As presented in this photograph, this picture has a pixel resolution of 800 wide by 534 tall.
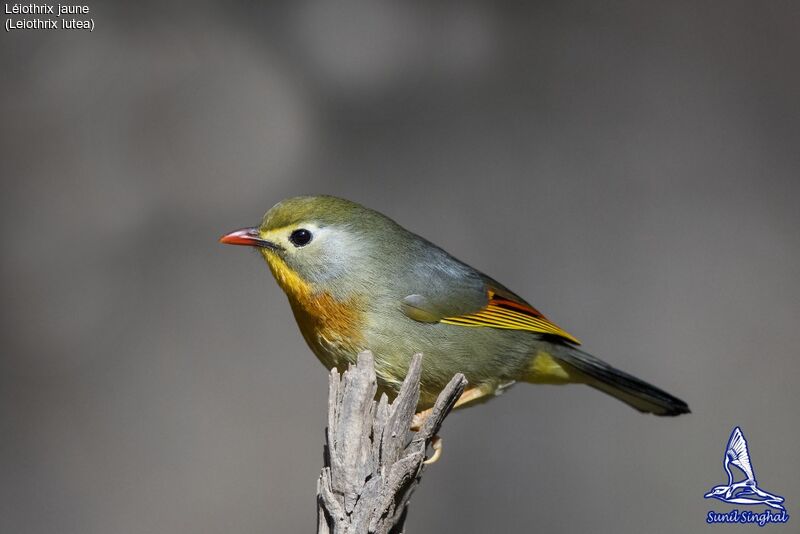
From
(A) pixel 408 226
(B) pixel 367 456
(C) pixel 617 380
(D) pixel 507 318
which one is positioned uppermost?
(A) pixel 408 226

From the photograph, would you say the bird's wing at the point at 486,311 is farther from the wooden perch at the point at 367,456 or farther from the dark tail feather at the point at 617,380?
the wooden perch at the point at 367,456

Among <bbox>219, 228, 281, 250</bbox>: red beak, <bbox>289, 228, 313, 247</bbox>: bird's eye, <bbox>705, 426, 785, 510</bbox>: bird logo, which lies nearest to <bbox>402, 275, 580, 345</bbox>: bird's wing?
<bbox>289, 228, 313, 247</bbox>: bird's eye

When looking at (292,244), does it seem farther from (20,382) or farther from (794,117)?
(794,117)

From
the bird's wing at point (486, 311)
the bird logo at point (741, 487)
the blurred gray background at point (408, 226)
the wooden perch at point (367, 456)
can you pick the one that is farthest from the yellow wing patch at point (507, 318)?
the blurred gray background at point (408, 226)

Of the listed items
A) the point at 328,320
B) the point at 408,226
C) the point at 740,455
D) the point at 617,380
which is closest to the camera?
the point at 328,320

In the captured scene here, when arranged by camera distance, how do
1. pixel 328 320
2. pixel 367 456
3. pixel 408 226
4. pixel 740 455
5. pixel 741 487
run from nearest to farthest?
pixel 367 456 → pixel 328 320 → pixel 741 487 → pixel 740 455 → pixel 408 226

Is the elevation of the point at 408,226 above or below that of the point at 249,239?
above

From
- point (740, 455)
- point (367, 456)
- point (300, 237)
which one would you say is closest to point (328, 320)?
point (300, 237)

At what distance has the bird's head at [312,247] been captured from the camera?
3.76 m

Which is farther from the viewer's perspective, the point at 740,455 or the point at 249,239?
the point at 740,455

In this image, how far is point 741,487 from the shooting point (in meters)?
4.57

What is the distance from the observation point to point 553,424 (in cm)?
545

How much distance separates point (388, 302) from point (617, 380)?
1266 mm

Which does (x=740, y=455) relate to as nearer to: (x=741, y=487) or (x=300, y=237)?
(x=741, y=487)
